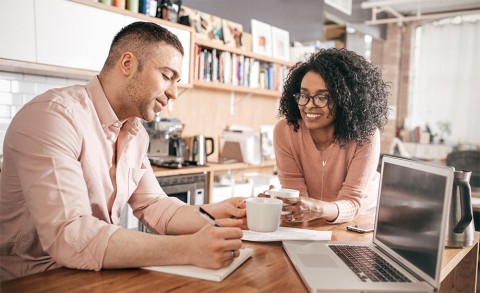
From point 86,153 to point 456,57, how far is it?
23.1 feet

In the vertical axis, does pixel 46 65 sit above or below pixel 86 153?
above

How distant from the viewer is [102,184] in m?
1.32

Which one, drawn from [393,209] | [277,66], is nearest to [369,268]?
[393,209]

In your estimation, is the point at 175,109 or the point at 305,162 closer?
the point at 305,162

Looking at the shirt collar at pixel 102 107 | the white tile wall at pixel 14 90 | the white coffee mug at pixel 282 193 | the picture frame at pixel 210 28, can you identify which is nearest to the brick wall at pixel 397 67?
the picture frame at pixel 210 28

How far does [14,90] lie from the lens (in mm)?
2932

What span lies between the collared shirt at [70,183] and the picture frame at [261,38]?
3.16 meters

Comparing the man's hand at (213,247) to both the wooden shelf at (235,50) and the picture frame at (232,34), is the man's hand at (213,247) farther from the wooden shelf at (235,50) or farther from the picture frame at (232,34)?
the picture frame at (232,34)

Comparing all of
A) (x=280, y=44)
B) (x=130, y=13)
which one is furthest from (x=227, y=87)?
(x=130, y=13)

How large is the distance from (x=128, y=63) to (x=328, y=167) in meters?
1.02

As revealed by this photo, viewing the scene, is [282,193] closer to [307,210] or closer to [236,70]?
[307,210]

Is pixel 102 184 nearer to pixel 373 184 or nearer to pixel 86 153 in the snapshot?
pixel 86 153

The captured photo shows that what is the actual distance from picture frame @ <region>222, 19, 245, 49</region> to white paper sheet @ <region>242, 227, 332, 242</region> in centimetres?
299

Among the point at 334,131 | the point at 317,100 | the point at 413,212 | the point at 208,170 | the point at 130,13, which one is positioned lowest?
the point at 208,170
